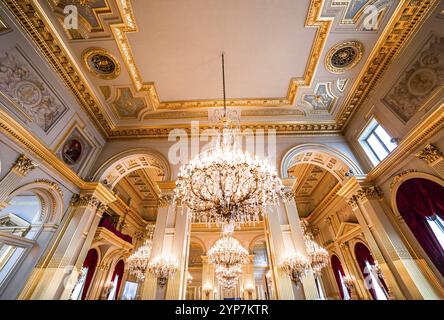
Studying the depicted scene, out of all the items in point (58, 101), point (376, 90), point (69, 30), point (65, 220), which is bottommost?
point (65, 220)

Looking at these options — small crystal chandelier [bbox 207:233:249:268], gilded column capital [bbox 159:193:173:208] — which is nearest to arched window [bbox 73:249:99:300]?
small crystal chandelier [bbox 207:233:249:268]

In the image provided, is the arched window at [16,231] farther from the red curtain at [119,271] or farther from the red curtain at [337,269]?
the red curtain at [337,269]

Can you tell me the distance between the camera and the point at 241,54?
6113mm

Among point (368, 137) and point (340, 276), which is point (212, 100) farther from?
point (340, 276)

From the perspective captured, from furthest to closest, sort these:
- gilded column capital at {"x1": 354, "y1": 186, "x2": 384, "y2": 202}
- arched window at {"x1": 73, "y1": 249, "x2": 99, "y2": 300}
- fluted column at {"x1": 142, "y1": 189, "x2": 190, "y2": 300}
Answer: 1. arched window at {"x1": 73, "y1": 249, "x2": 99, "y2": 300}
2. gilded column capital at {"x1": 354, "y1": 186, "x2": 384, "y2": 202}
3. fluted column at {"x1": 142, "y1": 189, "x2": 190, "y2": 300}

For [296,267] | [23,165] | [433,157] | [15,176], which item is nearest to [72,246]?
[15,176]

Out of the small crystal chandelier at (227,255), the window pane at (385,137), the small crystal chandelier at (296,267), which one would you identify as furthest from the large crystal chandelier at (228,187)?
the small crystal chandelier at (227,255)

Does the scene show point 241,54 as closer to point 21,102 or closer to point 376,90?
point 376,90

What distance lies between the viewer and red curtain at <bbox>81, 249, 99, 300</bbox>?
933cm

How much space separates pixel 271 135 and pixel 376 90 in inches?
141

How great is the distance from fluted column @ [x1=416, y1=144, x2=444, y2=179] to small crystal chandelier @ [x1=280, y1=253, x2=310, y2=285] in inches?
145

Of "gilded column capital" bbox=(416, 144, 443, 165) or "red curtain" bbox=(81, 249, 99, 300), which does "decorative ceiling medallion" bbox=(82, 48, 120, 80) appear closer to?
"red curtain" bbox=(81, 249, 99, 300)

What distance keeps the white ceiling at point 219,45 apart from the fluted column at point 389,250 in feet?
15.2
